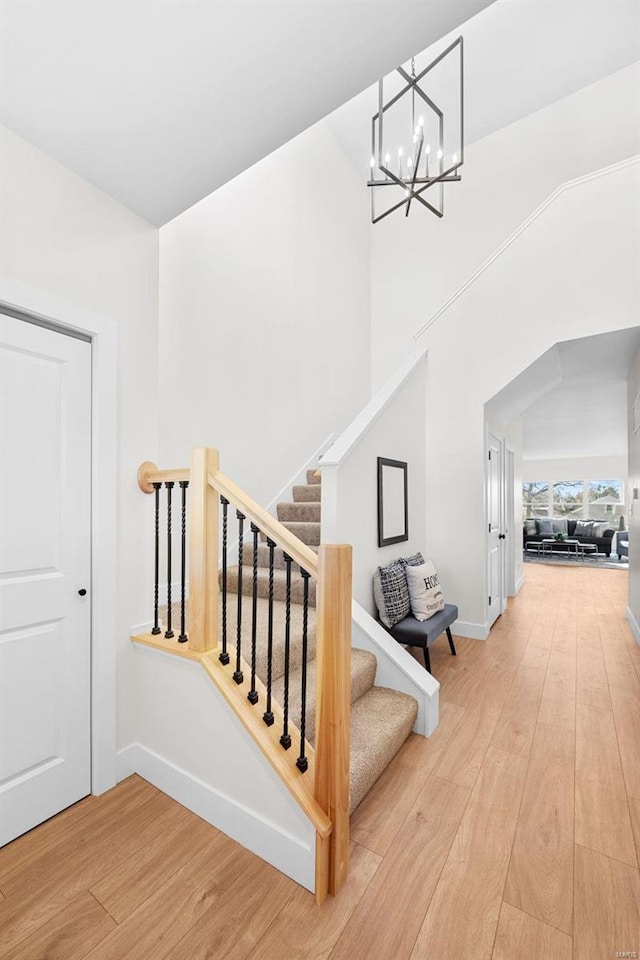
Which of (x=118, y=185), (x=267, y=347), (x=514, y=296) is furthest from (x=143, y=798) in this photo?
(x=514, y=296)

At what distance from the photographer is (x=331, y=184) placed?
498 centimetres

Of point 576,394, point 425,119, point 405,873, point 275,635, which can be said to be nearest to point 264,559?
point 275,635

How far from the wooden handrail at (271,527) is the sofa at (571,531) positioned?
10301 millimetres

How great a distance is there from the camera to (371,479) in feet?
10.8

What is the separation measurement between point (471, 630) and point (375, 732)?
2.31 metres

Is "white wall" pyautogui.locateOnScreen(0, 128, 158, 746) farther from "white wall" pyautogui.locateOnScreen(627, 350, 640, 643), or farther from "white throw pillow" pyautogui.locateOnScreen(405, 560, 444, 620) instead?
"white wall" pyautogui.locateOnScreen(627, 350, 640, 643)

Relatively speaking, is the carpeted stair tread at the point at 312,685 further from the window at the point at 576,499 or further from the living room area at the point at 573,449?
the window at the point at 576,499

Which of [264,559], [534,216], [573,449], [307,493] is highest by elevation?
[534,216]

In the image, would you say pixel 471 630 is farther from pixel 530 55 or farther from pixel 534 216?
pixel 530 55

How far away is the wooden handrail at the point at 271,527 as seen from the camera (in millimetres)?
1519

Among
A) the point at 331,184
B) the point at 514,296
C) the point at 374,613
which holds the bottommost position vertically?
the point at 374,613

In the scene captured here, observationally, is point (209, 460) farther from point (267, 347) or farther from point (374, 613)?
point (267, 347)

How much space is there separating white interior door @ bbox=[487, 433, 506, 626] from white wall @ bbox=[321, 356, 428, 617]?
632mm

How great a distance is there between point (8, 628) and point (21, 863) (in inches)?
33.6
